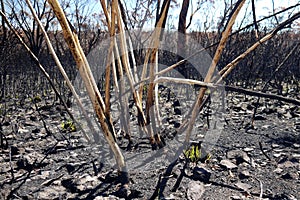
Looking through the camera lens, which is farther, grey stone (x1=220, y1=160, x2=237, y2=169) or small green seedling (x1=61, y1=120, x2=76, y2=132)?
small green seedling (x1=61, y1=120, x2=76, y2=132)

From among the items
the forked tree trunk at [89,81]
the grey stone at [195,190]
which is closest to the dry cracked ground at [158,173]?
the grey stone at [195,190]

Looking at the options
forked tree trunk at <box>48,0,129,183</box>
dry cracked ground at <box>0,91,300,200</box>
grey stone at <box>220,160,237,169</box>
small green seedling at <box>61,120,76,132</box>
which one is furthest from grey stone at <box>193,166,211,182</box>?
small green seedling at <box>61,120,76,132</box>

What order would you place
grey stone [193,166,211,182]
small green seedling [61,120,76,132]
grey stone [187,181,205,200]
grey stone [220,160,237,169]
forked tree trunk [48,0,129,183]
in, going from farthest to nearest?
small green seedling [61,120,76,132]
grey stone [220,160,237,169]
grey stone [193,166,211,182]
grey stone [187,181,205,200]
forked tree trunk [48,0,129,183]

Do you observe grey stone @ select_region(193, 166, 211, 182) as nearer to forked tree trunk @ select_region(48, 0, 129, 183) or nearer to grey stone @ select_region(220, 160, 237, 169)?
grey stone @ select_region(220, 160, 237, 169)

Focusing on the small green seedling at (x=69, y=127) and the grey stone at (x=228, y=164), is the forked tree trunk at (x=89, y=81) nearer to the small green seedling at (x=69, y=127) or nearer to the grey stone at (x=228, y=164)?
the grey stone at (x=228, y=164)

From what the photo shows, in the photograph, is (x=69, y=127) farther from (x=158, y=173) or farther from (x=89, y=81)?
(x=89, y=81)

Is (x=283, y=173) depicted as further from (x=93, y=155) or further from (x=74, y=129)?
(x=74, y=129)

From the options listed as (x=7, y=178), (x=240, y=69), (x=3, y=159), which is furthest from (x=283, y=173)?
(x=240, y=69)

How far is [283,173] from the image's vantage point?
4.38 feet

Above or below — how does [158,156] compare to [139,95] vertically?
below

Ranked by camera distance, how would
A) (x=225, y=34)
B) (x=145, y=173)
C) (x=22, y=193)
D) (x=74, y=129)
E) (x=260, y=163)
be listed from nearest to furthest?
1. (x=225, y=34)
2. (x=22, y=193)
3. (x=145, y=173)
4. (x=260, y=163)
5. (x=74, y=129)

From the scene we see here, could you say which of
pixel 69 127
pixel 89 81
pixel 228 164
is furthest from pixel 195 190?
pixel 69 127

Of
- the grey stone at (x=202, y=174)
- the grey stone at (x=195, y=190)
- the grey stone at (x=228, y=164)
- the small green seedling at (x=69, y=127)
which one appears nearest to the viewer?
the grey stone at (x=195, y=190)

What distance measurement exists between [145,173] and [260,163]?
23.1 inches
